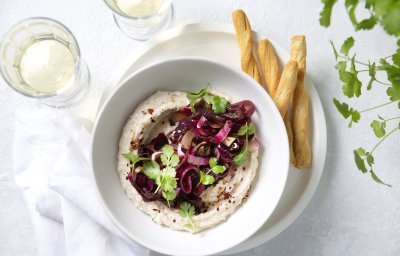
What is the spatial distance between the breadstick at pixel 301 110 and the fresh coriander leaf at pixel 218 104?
22cm

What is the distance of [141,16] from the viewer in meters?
1.58

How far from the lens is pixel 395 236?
173cm

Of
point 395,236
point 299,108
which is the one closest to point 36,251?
point 299,108

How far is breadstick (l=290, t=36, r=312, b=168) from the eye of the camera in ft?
5.01

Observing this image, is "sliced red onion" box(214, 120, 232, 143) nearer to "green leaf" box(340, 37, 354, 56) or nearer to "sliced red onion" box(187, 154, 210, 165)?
"sliced red onion" box(187, 154, 210, 165)

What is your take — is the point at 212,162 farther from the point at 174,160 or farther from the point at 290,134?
the point at 290,134

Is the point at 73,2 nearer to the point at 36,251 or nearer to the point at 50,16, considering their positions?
the point at 50,16

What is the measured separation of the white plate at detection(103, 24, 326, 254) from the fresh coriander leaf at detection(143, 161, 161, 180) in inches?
9.9

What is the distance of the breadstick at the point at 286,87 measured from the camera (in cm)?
148

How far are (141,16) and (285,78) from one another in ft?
1.58

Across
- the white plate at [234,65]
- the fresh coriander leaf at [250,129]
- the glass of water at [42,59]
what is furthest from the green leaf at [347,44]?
the glass of water at [42,59]

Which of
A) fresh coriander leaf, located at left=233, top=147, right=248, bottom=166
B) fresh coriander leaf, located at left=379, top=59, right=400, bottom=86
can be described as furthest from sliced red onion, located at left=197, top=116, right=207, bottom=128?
fresh coriander leaf, located at left=379, top=59, right=400, bottom=86

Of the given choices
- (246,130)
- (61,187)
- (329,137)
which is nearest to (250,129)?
(246,130)

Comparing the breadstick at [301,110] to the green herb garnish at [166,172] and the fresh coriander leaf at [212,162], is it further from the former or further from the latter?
the green herb garnish at [166,172]
